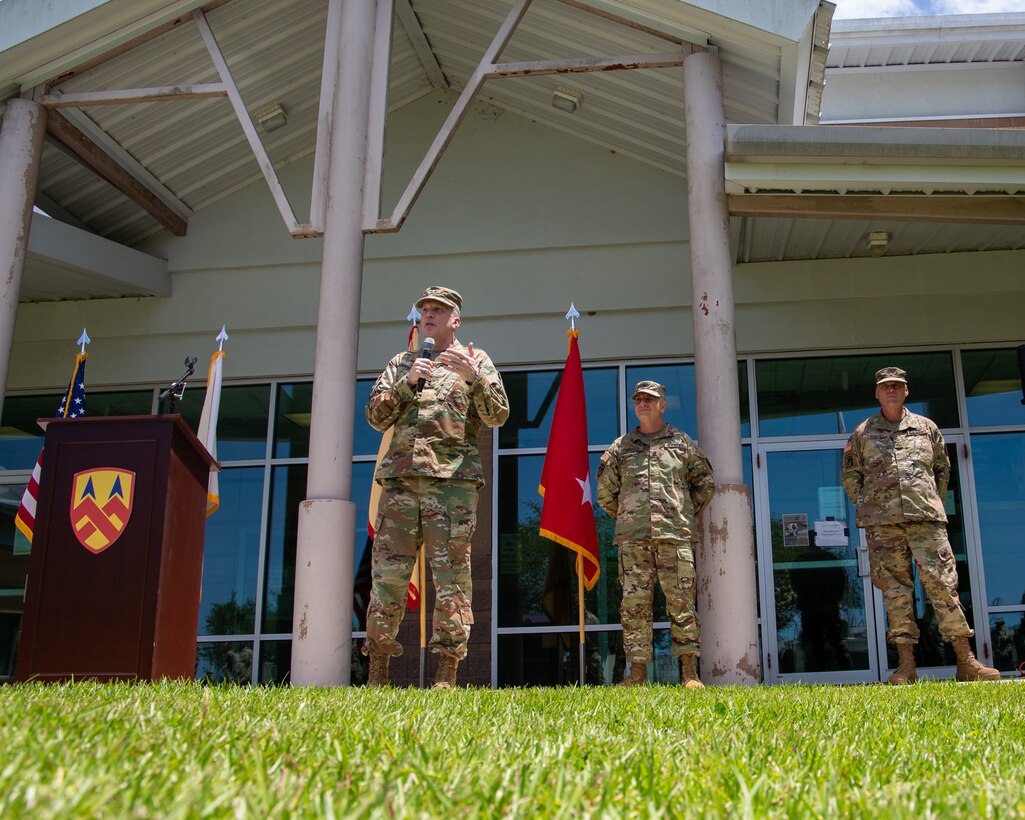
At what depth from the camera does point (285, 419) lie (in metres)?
9.75

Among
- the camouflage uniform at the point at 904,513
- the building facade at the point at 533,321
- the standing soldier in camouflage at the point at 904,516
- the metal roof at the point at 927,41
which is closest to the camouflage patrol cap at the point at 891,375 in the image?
the standing soldier in camouflage at the point at 904,516

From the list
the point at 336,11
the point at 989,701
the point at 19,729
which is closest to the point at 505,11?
the point at 336,11

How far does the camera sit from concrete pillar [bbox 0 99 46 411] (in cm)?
727

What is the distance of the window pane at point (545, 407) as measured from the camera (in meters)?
9.35

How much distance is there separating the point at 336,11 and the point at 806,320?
5.06 metres

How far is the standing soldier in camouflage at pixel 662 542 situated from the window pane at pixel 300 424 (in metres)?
3.75

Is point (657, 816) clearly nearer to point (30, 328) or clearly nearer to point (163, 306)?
point (163, 306)

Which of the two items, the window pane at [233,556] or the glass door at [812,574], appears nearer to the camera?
the glass door at [812,574]

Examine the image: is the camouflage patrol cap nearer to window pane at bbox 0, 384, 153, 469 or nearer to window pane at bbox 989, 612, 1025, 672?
window pane at bbox 989, 612, 1025, 672

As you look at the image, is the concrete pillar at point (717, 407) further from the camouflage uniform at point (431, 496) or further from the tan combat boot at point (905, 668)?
the camouflage uniform at point (431, 496)

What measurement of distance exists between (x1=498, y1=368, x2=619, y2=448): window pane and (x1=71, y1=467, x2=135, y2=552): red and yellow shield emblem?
507cm

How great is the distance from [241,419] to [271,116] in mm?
3021

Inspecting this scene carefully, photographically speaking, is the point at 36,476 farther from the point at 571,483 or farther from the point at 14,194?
the point at 571,483

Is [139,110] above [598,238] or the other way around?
above
